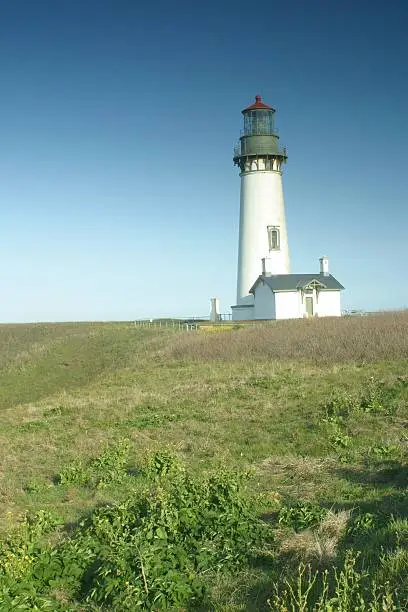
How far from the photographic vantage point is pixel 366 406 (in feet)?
51.5

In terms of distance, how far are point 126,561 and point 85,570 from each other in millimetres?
663

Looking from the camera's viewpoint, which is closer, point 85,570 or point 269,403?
point 85,570

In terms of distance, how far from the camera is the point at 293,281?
48969 millimetres

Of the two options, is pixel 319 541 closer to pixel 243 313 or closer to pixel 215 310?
pixel 243 313

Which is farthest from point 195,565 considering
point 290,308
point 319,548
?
point 290,308

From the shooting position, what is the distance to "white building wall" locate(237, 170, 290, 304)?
50062mm

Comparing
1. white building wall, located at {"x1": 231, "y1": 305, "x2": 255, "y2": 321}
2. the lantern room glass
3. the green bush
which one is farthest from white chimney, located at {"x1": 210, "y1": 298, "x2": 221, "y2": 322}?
the green bush

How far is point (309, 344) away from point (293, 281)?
69.5 feet

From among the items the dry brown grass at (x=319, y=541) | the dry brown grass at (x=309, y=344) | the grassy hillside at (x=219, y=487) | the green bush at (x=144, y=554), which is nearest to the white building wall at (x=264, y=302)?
the dry brown grass at (x=309, y=344)

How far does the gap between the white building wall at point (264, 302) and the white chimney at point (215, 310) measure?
6349 mm

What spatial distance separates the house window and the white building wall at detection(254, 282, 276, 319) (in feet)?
11.0

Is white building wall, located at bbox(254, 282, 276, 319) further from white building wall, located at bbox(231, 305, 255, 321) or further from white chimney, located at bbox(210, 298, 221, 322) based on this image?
white chimney, located at bbox(210, 298, 221, 322)

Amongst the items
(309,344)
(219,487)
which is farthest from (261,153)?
(219,487)

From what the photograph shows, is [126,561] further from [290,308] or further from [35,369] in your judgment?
[290,308]
